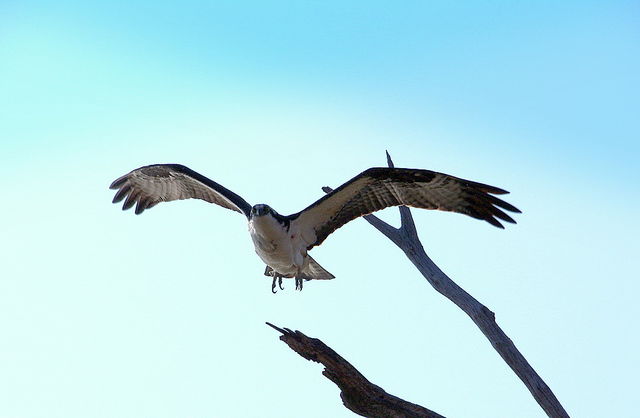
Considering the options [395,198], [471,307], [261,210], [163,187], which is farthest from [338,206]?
[163,187]

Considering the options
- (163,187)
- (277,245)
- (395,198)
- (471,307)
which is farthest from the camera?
(163,187)

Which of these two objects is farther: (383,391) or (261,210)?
(261,210)

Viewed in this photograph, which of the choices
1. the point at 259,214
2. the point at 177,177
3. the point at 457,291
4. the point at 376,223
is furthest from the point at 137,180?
the point at 457,291

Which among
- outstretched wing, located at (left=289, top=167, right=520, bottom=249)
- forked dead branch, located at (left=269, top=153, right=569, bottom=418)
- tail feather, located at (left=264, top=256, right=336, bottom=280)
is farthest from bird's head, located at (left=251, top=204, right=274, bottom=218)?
forked dead branch, located at (left=269, top=153, right=569, bottom=418)

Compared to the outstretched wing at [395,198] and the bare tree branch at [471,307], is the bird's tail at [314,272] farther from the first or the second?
the bare tree branch at [471,307]

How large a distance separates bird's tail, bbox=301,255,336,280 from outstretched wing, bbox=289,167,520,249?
0.25 m

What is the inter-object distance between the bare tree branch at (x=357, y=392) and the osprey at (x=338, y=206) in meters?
2.65

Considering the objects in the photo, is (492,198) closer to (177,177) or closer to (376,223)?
(376,223)

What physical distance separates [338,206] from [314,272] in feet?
3.31

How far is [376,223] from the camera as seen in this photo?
9.87 metres

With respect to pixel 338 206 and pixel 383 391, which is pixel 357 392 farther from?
pixel 338 206

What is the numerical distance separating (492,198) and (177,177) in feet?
14.9

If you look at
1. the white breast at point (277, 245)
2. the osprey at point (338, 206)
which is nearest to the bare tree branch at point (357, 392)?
the white breast at point (277, 245)

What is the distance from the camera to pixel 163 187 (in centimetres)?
1162
